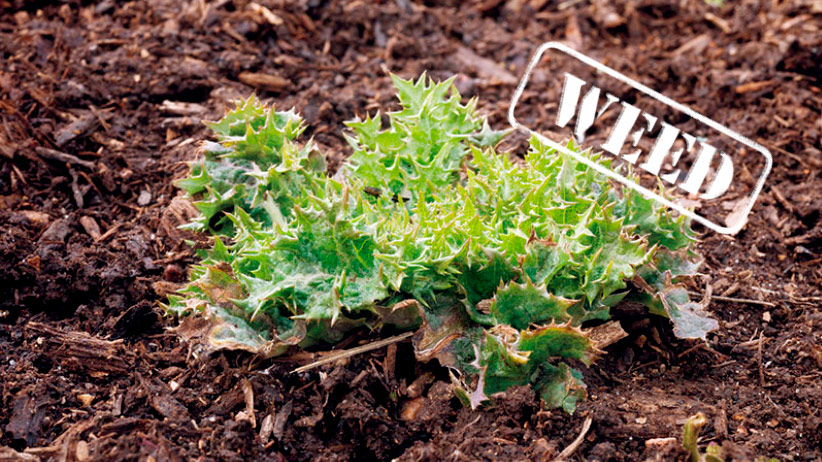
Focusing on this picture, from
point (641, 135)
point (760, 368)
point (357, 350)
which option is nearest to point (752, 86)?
point (641, 135)

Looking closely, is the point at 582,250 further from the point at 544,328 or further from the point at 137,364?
the point at 137,364

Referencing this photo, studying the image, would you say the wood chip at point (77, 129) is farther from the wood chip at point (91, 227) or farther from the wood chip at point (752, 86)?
the wood chip at point (752, 86)

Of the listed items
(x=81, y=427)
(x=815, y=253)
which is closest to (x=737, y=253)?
(x=815, y=253)

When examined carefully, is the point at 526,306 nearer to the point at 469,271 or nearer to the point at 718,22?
the point at 469,271

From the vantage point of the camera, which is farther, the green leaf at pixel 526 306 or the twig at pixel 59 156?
the twig at pixel 59 156

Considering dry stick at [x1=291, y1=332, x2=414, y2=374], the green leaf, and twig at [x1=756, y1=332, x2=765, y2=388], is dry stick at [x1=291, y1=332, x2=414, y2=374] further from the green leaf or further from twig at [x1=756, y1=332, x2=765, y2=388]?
twig at [x1=756, y1=332, x2=765, y2=388]

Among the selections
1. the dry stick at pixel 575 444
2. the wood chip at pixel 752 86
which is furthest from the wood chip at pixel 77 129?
the wood chip at pixel 752 86

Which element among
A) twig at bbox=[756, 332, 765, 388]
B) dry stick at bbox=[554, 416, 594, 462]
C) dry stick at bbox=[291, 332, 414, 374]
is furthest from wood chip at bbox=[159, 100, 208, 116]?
twig at bbox=[756, 332, 765, 388]
